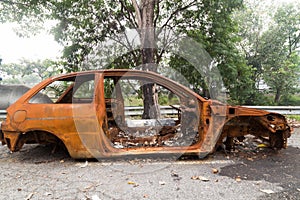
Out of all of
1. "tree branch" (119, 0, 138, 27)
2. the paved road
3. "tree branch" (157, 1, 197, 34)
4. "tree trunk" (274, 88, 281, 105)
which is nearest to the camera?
the paved road

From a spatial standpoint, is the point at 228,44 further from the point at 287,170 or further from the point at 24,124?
the point at 24,124

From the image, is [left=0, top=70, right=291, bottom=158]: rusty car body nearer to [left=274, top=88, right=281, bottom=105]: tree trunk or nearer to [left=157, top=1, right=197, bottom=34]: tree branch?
[left=157, top=1, right=197, bottom=34]: tree branch

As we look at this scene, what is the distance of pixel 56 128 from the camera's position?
125 inches

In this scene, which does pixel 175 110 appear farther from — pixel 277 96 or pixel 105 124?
pixel 277 96

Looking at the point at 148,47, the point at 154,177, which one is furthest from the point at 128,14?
the point at 154,177

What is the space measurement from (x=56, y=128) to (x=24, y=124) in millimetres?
476

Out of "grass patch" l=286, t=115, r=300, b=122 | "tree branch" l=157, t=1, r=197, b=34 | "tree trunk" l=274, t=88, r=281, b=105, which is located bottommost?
"grass patch" l=286, t=115, r=300, b=122

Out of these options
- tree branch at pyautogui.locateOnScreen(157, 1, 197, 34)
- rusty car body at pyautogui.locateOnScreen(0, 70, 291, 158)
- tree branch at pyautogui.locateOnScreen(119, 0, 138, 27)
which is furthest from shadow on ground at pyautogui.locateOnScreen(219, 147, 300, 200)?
tree branch at pyautogui.locateOnScreen(119, 0, 138, 27)

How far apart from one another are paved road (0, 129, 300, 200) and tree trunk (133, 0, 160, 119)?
4.22 metres

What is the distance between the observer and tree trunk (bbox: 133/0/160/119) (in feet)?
24.7

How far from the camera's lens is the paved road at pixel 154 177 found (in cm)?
239

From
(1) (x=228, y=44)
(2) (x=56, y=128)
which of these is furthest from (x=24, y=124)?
(1) (x=228, y=44)

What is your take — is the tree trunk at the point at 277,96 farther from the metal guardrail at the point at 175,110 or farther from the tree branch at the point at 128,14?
the tree branch at the point at 128,14

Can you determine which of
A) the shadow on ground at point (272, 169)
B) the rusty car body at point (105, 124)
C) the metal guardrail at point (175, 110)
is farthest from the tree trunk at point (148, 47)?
the shadow on ground at point (272, 169)
